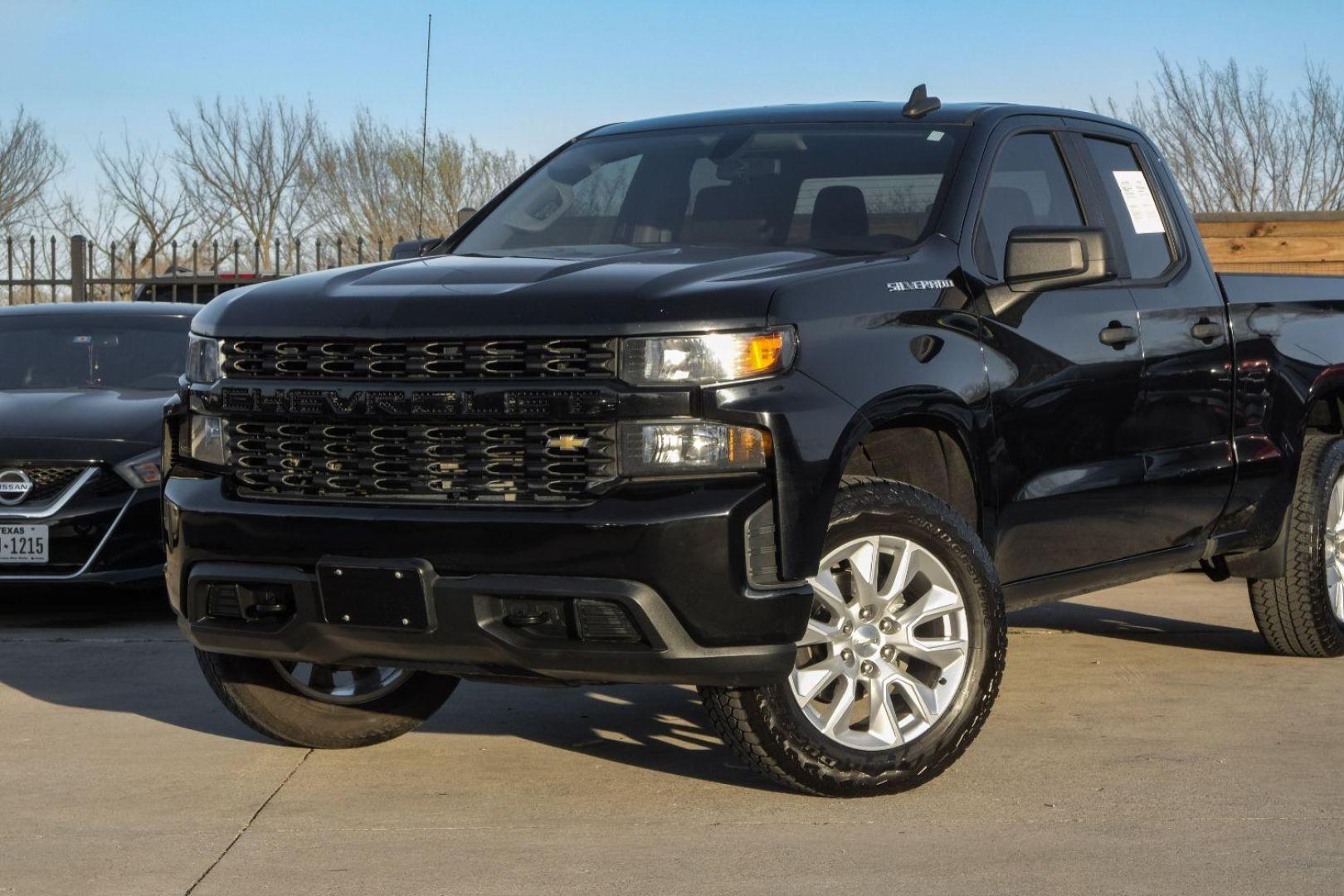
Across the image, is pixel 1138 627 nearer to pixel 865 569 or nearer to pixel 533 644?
pixel 865 569

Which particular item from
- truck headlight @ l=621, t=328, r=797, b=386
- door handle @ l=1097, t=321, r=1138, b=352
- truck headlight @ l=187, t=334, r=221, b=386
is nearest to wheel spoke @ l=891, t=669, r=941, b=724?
truck headlight @ l=621, t=328, r=797, b=386

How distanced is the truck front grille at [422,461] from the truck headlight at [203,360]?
175 mm

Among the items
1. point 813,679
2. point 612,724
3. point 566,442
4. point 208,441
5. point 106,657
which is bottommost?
point 106,657

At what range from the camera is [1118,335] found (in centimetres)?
568

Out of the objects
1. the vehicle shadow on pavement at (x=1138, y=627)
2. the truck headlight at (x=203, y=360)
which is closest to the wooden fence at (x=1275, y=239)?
the vehicle shadow on pavement at (x=1138, y=627)

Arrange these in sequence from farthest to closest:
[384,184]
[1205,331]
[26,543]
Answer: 1. [384,184]
2. [26,543]
3. [1205,331]

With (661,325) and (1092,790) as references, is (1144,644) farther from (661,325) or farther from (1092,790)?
(661,325)

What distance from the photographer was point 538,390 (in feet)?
14.2

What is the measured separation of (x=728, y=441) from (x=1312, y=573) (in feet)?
11.2

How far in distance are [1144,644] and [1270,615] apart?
617mm

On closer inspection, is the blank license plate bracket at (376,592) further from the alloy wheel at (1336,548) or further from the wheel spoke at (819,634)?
the alloy wheel at (1336,548)

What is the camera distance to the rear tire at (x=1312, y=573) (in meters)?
6.80

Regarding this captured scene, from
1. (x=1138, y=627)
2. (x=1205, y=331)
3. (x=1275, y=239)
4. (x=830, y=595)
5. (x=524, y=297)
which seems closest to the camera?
(x=524, y=297)

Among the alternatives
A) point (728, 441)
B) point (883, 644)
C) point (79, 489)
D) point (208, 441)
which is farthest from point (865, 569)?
point (79, 489)
